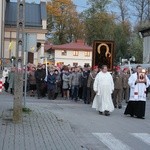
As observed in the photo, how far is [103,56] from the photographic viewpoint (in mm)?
23250

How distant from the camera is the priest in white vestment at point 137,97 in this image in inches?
675

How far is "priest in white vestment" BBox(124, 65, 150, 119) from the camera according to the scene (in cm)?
1714

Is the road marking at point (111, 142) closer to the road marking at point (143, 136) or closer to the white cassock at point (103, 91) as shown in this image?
the road marking at point (143, 136)

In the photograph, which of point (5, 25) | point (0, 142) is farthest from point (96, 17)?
point (0, 142)

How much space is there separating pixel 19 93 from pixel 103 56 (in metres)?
10.0

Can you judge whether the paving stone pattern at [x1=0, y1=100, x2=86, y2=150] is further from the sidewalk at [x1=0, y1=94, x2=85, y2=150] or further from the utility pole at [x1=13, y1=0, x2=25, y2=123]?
the utility pole at [x1=13, y1=0, x2=25, y2=123]

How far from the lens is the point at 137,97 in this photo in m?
17.2

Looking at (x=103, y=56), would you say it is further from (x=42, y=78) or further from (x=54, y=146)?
(x=54, y=146)

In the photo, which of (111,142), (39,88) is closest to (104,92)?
(111,142)

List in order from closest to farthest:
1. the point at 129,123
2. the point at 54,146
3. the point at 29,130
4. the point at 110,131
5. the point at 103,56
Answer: the point at 54,146
the point at 29,130
the point at 110,131
the point at 129,123
the point at 103,56

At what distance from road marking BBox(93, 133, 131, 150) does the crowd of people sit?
476 cm

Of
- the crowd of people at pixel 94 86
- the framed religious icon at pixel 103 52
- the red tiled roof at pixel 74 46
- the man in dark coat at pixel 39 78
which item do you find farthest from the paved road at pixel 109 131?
the red tiled roof at pixel 74 46

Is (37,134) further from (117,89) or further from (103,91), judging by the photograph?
(117,89)

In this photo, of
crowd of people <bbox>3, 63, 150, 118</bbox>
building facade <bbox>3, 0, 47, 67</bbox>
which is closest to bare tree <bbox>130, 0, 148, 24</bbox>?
building facade <bbox>3, 0, 47, 67</bbox>
